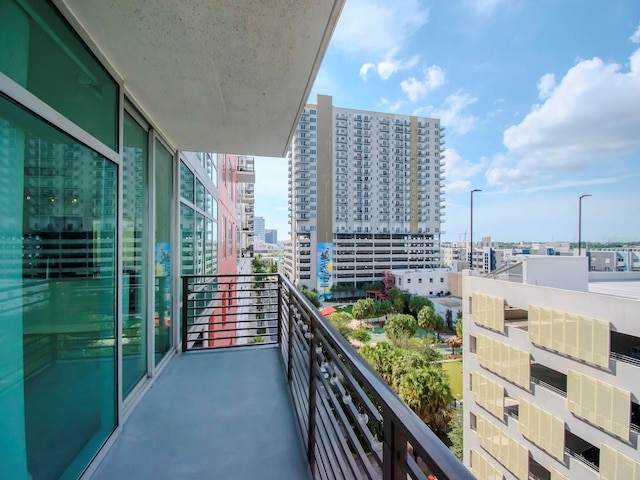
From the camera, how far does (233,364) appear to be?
292 cm

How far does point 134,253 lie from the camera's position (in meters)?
2.13

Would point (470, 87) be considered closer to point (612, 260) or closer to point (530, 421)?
point (612, 260)

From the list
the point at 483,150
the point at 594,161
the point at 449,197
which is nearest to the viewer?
the point at 594,161

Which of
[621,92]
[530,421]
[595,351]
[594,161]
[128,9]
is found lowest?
[530,421]

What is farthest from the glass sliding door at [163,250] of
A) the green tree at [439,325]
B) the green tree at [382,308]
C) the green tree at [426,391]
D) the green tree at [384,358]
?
the green tree at [382,308]

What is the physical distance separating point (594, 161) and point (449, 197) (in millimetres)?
20993

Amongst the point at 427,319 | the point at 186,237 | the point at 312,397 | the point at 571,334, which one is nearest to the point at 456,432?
the point at 571,334

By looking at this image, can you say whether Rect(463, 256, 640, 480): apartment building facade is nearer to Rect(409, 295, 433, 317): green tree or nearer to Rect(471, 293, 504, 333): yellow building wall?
Rect(471, 293, 504, 333): yellow building wall

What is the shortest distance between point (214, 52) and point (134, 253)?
58.9 inches

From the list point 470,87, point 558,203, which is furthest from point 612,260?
point 470,87

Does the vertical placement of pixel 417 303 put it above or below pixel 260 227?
below

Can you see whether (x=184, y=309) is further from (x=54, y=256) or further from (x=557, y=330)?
(x=557, y=330)

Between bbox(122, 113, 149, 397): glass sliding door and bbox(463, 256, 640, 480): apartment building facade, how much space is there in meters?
8.10

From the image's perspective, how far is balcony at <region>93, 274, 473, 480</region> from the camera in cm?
58
